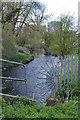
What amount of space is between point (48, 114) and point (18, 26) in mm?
5071

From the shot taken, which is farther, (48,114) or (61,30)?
(61,30)

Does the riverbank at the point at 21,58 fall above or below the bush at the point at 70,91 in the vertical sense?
above

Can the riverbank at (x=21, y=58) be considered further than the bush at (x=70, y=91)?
Yes

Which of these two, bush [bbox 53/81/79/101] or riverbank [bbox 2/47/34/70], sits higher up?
riverbank [bbox 2/47/34/70]

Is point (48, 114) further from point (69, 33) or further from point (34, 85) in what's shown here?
point (69, 33)

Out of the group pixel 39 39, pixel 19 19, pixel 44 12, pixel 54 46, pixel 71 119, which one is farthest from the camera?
pixel 39 39

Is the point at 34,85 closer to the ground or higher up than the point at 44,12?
closer to the ground

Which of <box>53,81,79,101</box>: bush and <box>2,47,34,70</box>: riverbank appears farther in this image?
<box>2,47,34,70</box>: riverbank

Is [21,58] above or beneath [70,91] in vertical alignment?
above

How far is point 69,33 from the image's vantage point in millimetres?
A: 4324

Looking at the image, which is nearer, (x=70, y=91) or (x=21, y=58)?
(x=70, y=91)

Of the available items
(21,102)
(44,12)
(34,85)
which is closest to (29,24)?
(44,12)

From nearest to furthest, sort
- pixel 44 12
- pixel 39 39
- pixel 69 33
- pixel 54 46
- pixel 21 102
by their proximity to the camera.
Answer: pixel 21 102 < pixel 69 33 < pixel 54 46 < pixel 44 12 < pixel 39 39

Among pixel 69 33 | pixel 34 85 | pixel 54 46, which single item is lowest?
pixel 34 85
